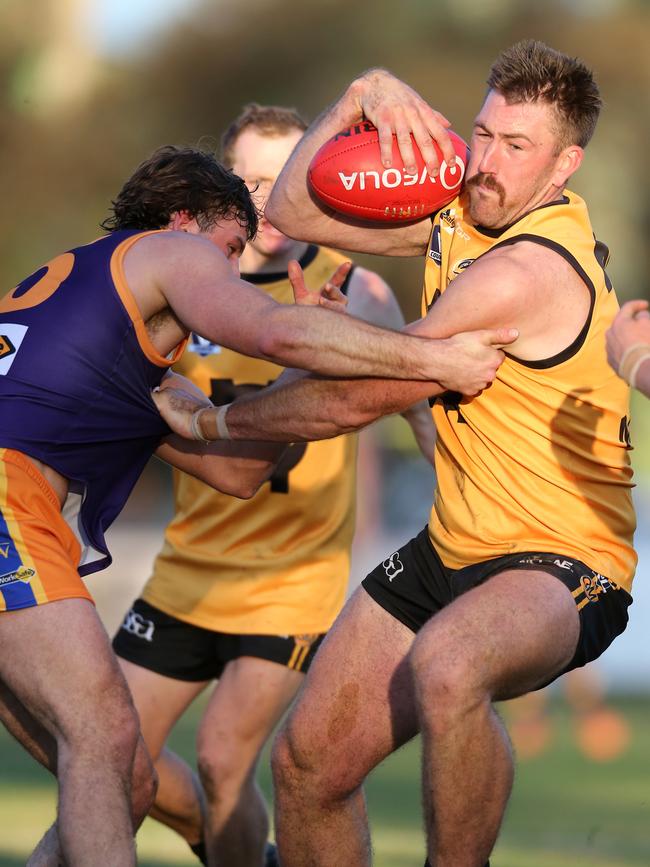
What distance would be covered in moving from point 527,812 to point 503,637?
482cm

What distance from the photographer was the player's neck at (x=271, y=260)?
711 centimetres

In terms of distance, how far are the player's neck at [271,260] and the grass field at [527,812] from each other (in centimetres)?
287

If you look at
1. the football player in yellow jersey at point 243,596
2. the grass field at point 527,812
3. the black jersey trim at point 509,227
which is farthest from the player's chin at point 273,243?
the grass field at point 527,812

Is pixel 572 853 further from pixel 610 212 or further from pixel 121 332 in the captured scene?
pixel 610 212

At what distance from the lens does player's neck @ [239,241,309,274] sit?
7113 mm

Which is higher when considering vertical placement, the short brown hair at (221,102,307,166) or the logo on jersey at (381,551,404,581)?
the short brown hair at (221,102,307,166)

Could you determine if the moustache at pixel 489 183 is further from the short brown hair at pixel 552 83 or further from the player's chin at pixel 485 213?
the short brown hair at pixel 552 83

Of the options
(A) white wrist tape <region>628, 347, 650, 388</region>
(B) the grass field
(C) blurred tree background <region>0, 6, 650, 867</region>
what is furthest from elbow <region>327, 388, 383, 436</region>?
(C) blurred tree background <region>0, 6, 650, 867</region>

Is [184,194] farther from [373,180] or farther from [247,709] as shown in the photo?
[247,709]

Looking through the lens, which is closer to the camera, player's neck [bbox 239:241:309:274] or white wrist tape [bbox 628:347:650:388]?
white wrist tape [bbox 628:347:650:388]

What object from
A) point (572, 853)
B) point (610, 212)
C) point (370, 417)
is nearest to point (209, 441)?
point (370, 417)

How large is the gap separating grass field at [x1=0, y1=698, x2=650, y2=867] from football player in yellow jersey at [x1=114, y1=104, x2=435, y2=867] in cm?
103

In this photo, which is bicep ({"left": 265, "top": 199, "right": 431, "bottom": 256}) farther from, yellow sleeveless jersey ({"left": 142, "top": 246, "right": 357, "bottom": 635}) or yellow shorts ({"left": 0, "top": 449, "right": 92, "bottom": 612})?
yellow shorts ({"left": 0, "top": 449, "right": 92, "bottom": 612})

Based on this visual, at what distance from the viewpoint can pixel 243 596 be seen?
22.2 ft
